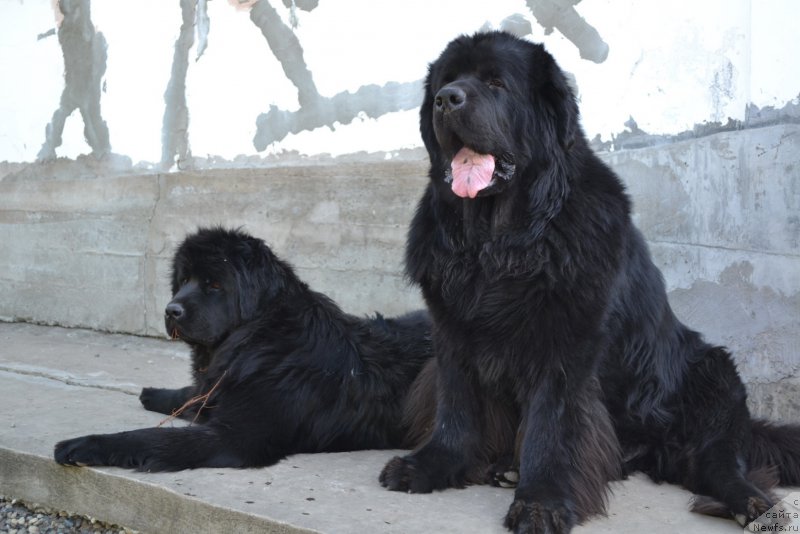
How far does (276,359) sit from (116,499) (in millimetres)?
855

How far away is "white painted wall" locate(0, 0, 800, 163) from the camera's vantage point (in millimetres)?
4266

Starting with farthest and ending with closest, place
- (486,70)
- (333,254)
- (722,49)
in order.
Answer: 1. (333,254)
2. (722,49)
3. (486,70)

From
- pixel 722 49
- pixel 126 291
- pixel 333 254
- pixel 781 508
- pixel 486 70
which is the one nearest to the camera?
pixel 781 508

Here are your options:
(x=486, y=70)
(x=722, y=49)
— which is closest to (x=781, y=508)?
(x=486, y=70)

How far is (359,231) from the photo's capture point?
17.6 ft

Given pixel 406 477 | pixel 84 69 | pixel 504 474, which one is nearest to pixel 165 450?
pixel 406 477

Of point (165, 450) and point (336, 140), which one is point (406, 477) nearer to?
point (165, 450)

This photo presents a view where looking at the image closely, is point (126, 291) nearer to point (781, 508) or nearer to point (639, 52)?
point (639, 52)

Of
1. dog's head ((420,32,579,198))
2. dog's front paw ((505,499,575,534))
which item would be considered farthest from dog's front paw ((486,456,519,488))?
dog's head ((420,32,579,198))

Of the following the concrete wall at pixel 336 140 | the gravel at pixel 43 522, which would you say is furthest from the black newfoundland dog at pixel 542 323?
the concrete wall at pixel 336 140

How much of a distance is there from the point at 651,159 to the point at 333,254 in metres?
2.06

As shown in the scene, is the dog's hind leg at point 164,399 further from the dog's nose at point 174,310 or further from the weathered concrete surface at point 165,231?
the weathered concrete surface at point 165,231

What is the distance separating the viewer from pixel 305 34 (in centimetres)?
550

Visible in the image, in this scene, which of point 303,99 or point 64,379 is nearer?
point 64,379
